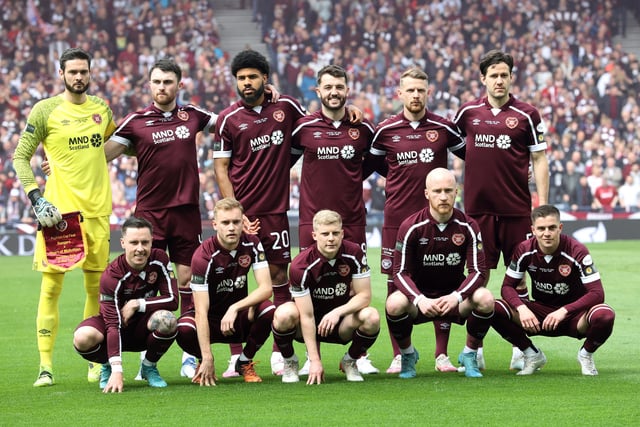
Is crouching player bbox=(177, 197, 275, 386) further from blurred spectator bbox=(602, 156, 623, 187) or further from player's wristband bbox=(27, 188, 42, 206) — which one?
blurred spectator bbox=(602, 156, 623, 187)

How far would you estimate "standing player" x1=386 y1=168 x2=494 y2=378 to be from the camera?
7082mm

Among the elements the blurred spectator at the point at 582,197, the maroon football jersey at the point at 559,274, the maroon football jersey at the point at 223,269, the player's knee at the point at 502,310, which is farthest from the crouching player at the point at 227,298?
the blurred spectator at the point at 582,197

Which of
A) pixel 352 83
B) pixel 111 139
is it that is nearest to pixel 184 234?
pixel 111 139

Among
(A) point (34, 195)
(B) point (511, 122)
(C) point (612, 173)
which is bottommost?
(C) point (612, 173)

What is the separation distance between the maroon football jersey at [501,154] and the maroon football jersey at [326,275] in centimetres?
115

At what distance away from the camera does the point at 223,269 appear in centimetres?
718

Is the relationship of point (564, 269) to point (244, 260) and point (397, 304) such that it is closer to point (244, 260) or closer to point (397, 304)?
point (397, 304)

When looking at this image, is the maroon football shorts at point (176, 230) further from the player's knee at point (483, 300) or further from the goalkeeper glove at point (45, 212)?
the player's knee at point (483, 300)

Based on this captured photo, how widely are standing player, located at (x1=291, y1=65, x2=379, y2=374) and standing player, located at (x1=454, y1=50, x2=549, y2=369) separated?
781 mm

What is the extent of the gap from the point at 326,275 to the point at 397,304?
50 cm

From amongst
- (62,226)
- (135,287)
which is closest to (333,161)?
(135,287)

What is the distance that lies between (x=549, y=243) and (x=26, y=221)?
14466 mm

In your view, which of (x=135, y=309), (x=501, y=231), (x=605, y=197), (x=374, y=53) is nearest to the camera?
Answer: (x=135, y=309)

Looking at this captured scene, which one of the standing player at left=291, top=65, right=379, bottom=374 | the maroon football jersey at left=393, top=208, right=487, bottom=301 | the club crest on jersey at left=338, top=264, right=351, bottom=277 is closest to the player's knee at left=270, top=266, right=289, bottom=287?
the standing player at left=291, top=65, right=379, bottom=374
